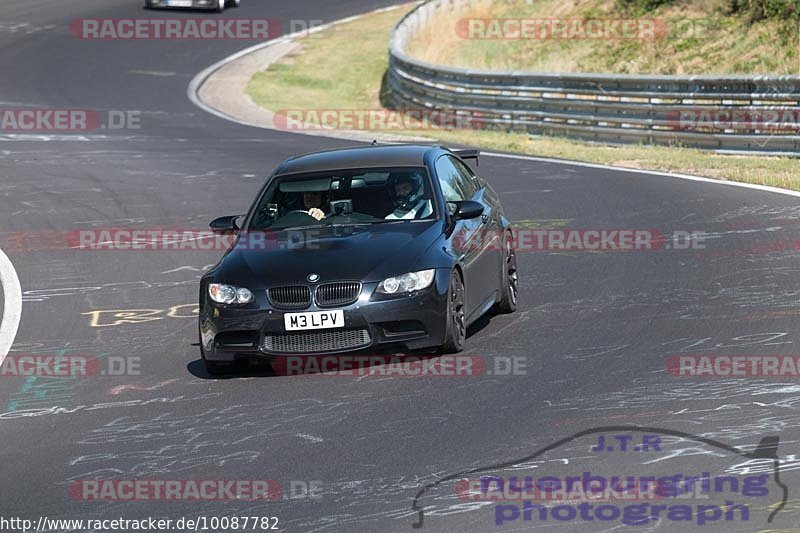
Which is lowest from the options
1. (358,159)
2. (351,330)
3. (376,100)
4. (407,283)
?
(376,100)

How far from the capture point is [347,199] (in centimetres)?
1134

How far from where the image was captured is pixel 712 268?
13.4 m

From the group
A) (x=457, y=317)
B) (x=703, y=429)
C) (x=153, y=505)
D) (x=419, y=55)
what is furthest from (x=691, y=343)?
(x=419, y=55)

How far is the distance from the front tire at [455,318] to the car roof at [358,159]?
1.40 metres


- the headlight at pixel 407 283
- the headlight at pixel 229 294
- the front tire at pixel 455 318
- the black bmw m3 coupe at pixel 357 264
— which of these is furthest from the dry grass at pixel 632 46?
the headlight at pixel 229 294

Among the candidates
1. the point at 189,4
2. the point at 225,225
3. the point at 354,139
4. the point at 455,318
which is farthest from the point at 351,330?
the point at 189,4

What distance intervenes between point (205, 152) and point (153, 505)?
17.9 metres

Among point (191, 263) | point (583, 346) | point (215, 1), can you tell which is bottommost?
point (215, 1)

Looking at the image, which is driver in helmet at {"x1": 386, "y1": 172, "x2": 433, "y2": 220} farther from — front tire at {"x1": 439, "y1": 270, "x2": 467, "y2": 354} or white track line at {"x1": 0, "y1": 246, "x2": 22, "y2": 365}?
white track line at {"x1": 0, "y1": 246, "x2": 22, "y2": 365}

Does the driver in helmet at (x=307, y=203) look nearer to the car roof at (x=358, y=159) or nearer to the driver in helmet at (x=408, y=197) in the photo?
the car roof at (x=358, y=159)

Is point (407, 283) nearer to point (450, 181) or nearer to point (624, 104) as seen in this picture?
point (450, 181)

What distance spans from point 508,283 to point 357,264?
204cm

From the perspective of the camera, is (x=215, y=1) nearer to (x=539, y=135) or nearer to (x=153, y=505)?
(x=539, y=135)

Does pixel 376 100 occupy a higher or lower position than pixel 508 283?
lower
